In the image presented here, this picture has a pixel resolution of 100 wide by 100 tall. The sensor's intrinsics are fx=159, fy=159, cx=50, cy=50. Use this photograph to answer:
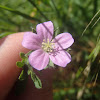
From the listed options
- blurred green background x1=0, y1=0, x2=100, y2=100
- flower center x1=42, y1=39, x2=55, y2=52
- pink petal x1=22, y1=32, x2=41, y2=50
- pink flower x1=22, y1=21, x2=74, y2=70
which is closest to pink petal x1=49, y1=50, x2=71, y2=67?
pink flower x1=22, y1=21, x2=74, y2=70

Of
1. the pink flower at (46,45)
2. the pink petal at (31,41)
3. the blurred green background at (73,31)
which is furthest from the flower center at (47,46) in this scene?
the blurred green background at (73,31)

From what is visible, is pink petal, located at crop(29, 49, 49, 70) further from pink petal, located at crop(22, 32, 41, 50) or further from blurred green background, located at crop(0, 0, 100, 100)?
blurred green background, located at crop(0, 0, 100, 100)

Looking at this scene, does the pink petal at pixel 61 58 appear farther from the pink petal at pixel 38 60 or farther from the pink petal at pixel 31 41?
the pink petal at pixel 31 41

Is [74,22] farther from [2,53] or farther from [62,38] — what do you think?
[2,53]

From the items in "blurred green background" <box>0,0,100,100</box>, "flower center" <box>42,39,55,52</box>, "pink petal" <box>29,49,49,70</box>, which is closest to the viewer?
"pink petal" <box>29,49,49,70</box>

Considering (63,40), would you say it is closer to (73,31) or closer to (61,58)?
(61,58)

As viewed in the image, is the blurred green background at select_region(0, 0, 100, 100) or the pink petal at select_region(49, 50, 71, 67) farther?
the blurred green background at select_region(0, 0, 100, 100)

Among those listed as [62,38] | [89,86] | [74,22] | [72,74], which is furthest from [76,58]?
[62,38]
